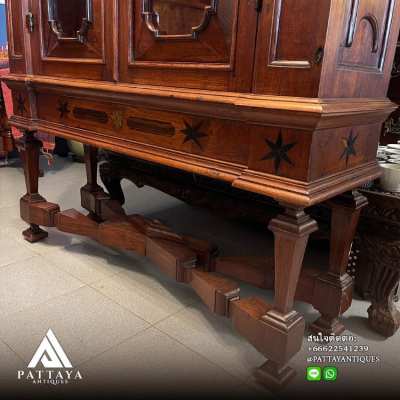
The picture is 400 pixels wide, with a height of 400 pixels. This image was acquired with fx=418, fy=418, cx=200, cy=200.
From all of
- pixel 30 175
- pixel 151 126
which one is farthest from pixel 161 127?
pixel 30 175

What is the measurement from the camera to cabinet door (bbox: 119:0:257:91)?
1021 millimetres

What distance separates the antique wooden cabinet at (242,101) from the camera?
3.09ft

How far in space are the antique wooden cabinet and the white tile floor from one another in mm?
156

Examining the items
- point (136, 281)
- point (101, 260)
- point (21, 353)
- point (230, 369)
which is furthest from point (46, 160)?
point (230, 369)

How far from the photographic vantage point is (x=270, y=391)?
4.18 feet

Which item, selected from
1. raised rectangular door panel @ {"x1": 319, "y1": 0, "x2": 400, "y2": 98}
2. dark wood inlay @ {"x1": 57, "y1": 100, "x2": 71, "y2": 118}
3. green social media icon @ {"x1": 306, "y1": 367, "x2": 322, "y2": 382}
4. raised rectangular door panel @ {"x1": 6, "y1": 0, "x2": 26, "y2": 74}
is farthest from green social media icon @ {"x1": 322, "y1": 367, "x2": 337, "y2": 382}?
raised rectangular door panel @ {"x1": 6, "y1": 0, "x2": 26, "y2": 74}

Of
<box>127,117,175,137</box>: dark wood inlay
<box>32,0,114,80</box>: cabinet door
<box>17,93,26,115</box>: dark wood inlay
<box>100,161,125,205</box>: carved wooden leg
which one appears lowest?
<box>100,161,125,205</box>: carved wooden leg

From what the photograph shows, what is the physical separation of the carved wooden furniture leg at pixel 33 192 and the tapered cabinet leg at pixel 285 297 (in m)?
1.25

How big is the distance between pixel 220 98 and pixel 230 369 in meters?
0.86

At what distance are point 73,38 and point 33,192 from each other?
2.89ft

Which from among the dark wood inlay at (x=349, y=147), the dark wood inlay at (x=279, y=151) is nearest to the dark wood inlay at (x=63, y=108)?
the dark wood inlay at (x=279, y=151)

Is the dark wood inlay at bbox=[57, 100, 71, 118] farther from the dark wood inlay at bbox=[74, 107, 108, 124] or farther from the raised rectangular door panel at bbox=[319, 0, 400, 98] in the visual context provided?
the raised rectangular door panel at bbox=[319, 0, 400, 98]

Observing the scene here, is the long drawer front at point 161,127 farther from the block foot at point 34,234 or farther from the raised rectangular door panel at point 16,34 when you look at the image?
the block foot at point 34,234

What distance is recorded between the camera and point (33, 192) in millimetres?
2078
